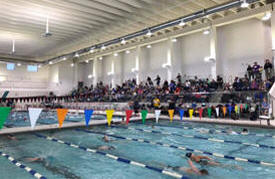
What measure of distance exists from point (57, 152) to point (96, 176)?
71.6 inches

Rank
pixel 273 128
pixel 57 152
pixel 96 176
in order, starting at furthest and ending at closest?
pixel 273 128 → pixel 57 152 → pixel 96 176

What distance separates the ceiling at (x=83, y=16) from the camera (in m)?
9.48

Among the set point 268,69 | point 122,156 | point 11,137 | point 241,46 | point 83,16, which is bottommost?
point 122,156

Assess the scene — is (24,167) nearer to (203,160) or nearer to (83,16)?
(203,160)

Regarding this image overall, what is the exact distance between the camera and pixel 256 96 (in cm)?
993

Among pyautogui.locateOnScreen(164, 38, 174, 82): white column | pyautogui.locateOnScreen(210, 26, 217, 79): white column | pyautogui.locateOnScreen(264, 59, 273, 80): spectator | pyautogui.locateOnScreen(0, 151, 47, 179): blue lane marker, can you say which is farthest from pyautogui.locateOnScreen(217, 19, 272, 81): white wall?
pyautogui.locateOnScreen(0, 151, 47, 179): blue lane marker

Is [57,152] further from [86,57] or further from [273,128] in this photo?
[86,57]

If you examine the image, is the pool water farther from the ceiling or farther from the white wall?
the white wall

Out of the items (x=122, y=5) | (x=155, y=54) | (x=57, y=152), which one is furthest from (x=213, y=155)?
(x=155, y=54)

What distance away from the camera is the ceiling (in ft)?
31.1

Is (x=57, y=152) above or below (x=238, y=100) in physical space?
below

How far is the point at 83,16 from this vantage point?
1084 centimetres

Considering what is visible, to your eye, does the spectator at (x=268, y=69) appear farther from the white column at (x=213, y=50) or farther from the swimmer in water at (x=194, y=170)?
the swimmer in water at (x=194, y=170)

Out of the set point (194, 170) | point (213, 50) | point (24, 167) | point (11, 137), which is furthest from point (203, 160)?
point (213, 50)
